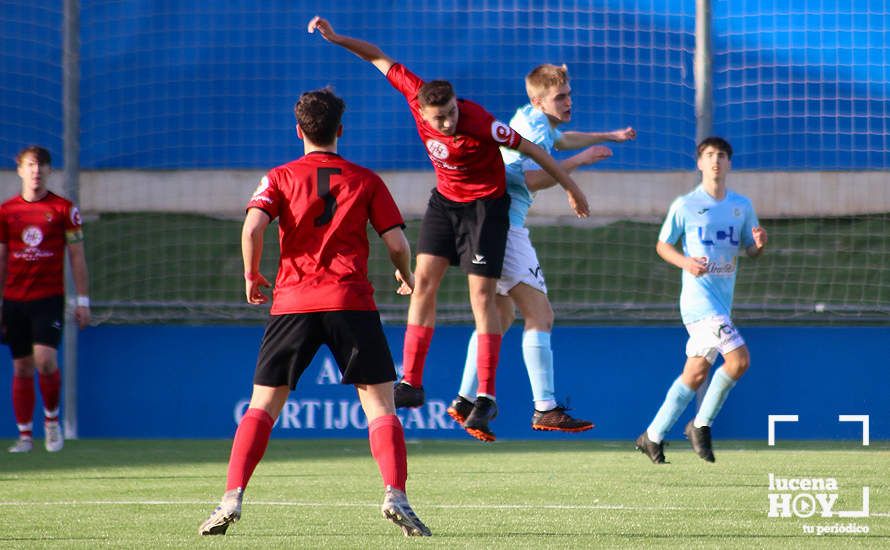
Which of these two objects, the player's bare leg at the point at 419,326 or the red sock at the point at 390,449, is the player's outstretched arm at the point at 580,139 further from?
the red sock at the point at 390,449

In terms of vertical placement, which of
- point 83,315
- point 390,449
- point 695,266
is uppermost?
point 695,266

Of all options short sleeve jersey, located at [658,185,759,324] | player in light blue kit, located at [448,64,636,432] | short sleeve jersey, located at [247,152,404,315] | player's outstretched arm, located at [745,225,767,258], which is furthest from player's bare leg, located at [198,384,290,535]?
short sleeve jersey, located at [658,185,759,324]

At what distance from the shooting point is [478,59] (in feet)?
40.1

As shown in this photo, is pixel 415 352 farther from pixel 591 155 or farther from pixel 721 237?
pixel 721 237

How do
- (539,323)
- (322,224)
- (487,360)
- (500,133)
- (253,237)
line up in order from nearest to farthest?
(253,237) → (322,224) → (500,133) → (487,360) → (539,323)

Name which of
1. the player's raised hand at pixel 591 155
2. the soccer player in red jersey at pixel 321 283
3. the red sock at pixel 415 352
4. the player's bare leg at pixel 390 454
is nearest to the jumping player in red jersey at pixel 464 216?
the red sock at pixel 415 352

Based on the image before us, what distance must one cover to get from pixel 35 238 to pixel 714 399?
184 inches

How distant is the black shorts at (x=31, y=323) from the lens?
1010 cm

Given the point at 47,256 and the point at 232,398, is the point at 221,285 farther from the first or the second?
the point at 47,256

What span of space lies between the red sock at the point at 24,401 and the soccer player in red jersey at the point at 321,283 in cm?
492

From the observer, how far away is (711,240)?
29.0 feet

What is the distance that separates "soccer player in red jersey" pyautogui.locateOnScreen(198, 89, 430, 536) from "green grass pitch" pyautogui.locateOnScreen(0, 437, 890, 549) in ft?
1.38

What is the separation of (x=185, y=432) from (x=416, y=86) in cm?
500

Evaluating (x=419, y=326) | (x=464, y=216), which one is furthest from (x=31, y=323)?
(x=464, y=216)
